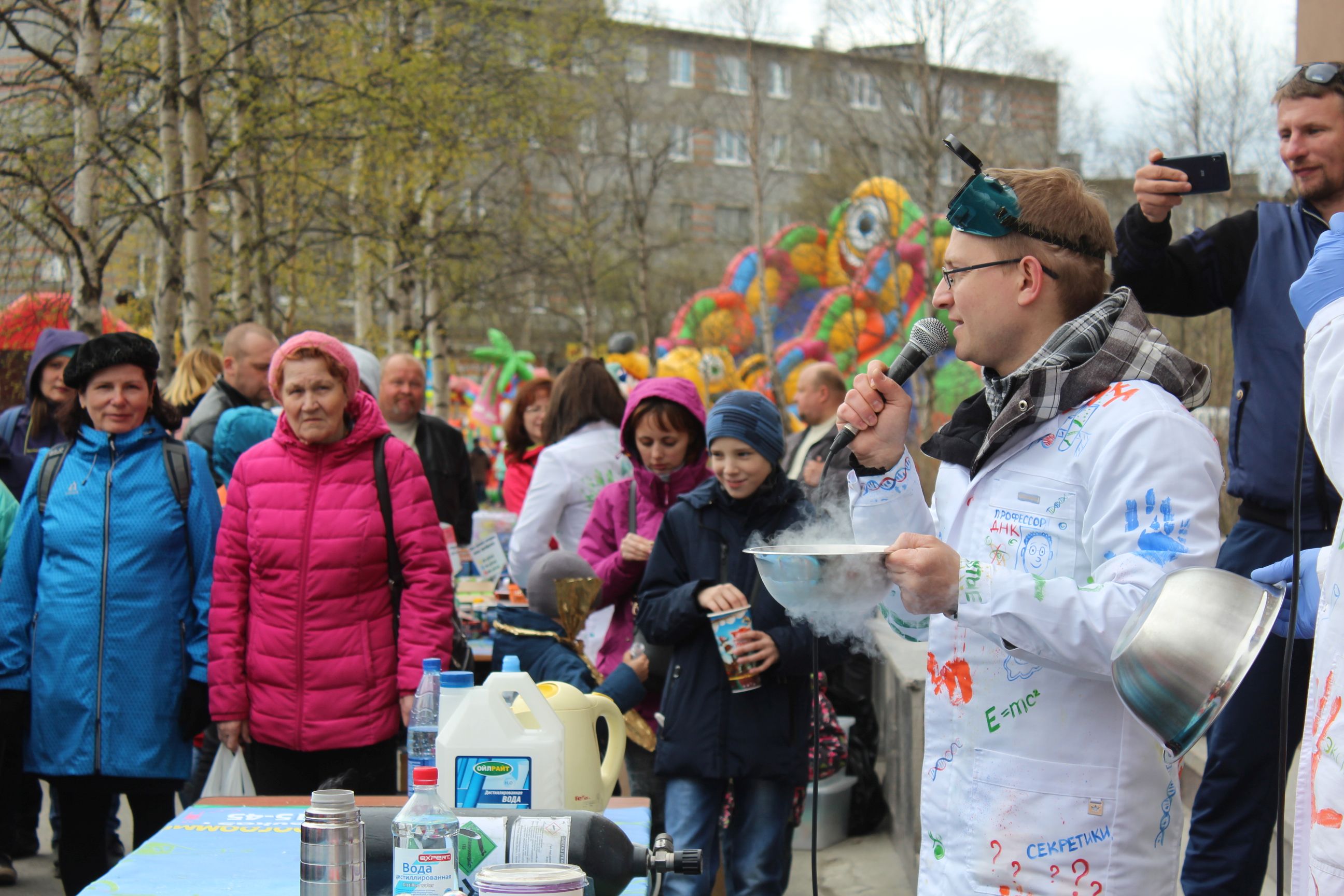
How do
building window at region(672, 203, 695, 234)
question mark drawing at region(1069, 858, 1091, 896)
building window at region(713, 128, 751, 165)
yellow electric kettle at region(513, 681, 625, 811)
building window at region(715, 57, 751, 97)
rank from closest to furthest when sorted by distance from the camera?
question mark drawing at region(1069, 858, 1091, 896) → yellow electric kettle at region(513, 681, 625, 811) → building window at region(715, 57, 751, 97) → building window at region(672, 203, 695, 234) → building window at region(713, 128, 751, 165)

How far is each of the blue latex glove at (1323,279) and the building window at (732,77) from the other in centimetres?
2727

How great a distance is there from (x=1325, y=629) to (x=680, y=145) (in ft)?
134

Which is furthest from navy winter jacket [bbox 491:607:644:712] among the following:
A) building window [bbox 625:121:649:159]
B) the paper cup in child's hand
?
building window [bbox 625:121:649:159]

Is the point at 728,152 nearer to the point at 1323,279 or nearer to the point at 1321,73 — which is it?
the point at 1321,73

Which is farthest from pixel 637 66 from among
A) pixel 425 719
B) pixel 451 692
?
pixel 451 692

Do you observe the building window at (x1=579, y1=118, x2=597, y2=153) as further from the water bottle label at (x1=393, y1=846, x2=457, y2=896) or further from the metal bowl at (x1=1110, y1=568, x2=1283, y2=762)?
the metal bowl at (x1=1110, y1=568, x2=1283, y2=762)

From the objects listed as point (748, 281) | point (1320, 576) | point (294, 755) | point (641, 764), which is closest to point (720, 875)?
point (641, 764)

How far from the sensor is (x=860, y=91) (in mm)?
26625

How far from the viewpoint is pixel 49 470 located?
4230 mm

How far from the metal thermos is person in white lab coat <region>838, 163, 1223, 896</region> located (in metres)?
0.97

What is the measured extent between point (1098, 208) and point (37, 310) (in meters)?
9.24

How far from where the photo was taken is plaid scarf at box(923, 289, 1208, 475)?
2.07 meters

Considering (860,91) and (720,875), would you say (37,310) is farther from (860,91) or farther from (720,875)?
(860,91)

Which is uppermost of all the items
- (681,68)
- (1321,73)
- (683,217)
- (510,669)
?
(681,68)
